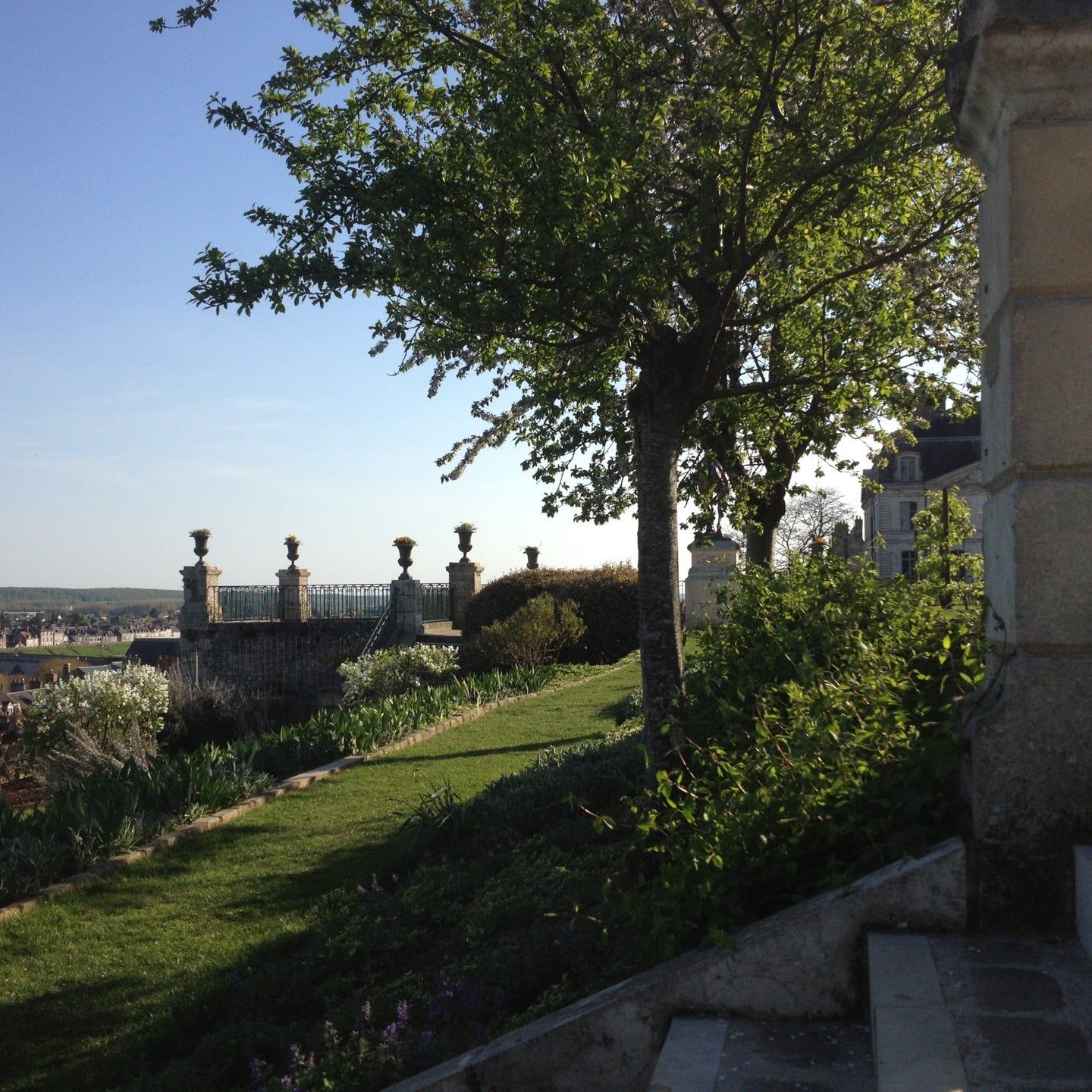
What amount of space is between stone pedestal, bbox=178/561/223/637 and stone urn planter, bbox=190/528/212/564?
0.38 meters

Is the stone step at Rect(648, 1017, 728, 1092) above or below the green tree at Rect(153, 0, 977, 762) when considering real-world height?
below

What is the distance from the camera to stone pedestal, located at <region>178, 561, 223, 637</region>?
91.0ft

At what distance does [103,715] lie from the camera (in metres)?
14.2

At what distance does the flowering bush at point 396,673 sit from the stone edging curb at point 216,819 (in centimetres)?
375

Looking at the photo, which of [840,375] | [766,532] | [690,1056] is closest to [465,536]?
[766,532]

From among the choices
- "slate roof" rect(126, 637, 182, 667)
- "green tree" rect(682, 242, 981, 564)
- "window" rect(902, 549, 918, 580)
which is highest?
"green tree" rect(682, 242, 981, 564)

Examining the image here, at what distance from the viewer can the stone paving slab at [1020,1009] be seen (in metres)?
2.38

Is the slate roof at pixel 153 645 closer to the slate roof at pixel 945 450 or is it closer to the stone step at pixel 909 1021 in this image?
the slate roof at pixel 945 450

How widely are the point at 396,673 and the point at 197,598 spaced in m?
12.0

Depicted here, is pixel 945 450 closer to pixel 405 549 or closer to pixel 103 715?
pixel 405 549

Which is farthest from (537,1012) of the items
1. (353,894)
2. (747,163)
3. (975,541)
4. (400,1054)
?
(975,541)

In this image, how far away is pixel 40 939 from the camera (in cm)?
599

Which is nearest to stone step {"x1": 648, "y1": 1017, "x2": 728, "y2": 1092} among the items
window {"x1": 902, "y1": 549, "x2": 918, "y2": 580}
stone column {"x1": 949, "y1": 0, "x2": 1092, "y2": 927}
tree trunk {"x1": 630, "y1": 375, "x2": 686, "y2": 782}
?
stone column {"x1": 949, "y1": 0, "x2": 1092, "y2": 927}

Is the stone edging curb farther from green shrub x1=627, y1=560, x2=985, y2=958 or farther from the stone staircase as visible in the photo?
the stone staircase
